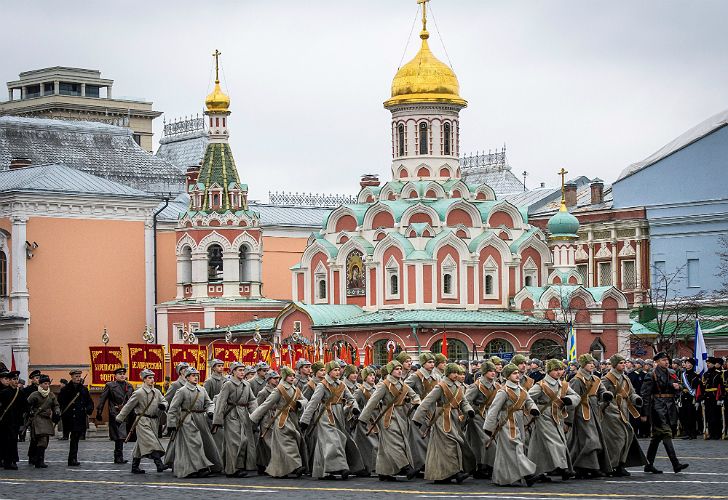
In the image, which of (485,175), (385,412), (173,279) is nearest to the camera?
(385,412)

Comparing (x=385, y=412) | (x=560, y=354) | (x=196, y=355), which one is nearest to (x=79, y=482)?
(x=385, y=412)

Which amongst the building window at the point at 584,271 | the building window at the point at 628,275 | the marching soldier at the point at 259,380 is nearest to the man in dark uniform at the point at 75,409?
the marching soldier at the point at 259,380

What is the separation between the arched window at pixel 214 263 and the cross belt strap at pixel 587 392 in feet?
131

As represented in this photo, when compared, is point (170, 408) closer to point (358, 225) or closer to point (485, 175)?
point (358, 225)

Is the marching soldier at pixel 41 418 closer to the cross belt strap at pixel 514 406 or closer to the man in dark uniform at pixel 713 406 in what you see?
the cross belt strap at pixel 514 406

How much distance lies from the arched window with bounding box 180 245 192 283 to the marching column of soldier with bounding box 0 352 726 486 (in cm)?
3523

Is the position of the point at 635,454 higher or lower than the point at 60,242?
lower

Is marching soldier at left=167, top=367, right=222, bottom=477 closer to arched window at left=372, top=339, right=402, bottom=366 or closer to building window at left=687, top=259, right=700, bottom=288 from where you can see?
arched window at left=372, top=339, right=402, bottom=366

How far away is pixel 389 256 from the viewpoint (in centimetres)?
5731

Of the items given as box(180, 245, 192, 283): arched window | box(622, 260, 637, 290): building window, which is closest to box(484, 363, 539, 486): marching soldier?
box(622, 260, 637, 290): building window

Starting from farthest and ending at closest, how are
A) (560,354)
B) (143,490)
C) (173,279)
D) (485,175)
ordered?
(485,175) → (173,279) → (560,354) → (143,490)

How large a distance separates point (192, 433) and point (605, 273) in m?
40.1

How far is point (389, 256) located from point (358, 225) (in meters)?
2.60

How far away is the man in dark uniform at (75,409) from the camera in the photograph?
27.2 metres
